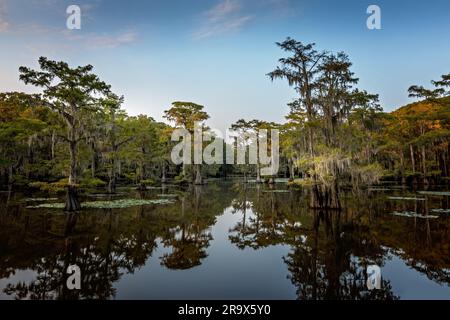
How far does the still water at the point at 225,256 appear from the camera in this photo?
18.4 feet

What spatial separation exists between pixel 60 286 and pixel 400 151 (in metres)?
43.0

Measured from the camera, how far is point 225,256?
8445 millimetres

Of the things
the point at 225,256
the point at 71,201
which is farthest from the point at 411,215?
the point at 71,201

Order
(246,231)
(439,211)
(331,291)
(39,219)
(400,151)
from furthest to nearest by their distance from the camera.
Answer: (400,151) → (439,211) → (39,219) → (246,231) → (331,291)

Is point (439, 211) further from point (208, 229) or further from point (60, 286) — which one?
point (60, 286)

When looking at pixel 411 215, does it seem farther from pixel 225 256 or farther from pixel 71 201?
pixel 71 201

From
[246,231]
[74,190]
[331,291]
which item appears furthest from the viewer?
[74,190]

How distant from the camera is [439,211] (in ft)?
48.2

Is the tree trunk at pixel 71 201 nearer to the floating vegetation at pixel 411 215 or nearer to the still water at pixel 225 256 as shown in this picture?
the still water at pixel 225 256

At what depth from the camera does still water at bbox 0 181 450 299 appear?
5.62 metres

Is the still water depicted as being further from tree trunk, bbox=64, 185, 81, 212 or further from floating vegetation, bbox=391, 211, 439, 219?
tree trunk, bbox=64, 185, 81, 212

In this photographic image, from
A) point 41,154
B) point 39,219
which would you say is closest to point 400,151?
point 39,219

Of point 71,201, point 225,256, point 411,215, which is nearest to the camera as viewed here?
point 225,256

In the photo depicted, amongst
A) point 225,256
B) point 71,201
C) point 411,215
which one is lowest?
point 225,256
